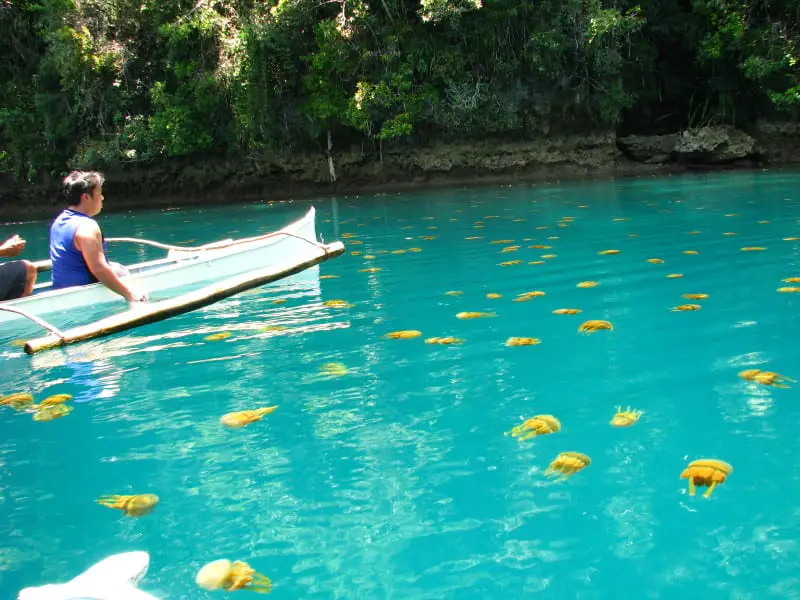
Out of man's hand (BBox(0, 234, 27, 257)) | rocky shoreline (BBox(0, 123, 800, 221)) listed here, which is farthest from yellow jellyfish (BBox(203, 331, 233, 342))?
rocky shoreline (BBox(0, 123, 800, 221))

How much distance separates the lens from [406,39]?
19.2 m

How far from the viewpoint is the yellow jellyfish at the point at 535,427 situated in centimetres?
295

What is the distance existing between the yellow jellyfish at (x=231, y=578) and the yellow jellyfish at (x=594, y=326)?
280 centimetres

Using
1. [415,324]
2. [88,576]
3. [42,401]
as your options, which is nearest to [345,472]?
[88,576]

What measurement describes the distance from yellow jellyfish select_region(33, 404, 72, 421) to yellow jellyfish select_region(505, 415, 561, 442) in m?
2.13

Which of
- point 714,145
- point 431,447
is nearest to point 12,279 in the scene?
point 431,447

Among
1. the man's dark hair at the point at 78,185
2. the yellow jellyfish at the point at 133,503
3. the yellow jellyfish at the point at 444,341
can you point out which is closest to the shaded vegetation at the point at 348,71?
the man's dark hair at the point at 78,185

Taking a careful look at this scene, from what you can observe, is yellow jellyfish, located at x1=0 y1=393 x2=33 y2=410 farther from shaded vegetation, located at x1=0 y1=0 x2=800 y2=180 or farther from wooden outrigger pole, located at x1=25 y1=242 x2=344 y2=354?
shaded vegetation, located at x1=0 y1=0 x2=800 y2=180

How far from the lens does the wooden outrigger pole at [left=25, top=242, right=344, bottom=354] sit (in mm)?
4562

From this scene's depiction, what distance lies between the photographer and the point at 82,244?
5.08m

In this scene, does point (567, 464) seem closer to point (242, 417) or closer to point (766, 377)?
point (766, 377)

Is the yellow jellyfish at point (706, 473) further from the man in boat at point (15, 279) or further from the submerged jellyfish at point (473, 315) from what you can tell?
the man in boat at point (15, 279)

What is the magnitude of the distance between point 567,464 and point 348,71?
18064mm

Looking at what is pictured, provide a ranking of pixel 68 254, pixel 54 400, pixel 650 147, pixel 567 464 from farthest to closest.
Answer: pixel 650 147 → pixel 68 254 → pixel 54 400 → pixel 567 464
